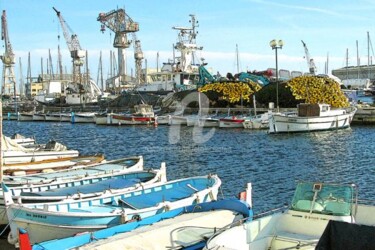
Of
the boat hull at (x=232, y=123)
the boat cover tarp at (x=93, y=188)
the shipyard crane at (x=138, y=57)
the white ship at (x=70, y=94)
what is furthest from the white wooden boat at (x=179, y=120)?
the shipyard crane at (x=138, y=57)

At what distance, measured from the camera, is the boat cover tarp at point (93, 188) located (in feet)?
59.6

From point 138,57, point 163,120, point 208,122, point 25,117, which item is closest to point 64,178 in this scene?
point 208,122

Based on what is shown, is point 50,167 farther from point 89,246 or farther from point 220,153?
point 220,153

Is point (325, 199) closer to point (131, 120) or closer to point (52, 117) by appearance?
point (131, 120)

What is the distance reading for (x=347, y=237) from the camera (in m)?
8.96

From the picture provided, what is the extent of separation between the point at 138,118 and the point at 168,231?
65.4m

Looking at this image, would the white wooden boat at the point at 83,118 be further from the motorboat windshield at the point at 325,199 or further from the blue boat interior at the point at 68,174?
the motorboat windshield at the point at 325,199

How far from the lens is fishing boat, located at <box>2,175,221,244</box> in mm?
15469

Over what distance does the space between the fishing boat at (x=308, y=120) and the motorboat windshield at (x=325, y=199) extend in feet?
147

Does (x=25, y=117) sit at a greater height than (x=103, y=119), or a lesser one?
greater

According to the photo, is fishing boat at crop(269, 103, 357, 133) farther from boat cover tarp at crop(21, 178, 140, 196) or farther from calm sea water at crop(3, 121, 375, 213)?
boat cover tarp at crop(21, 178, 140, 196)

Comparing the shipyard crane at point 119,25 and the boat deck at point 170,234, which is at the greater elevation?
the shipyard crane at point 119,25

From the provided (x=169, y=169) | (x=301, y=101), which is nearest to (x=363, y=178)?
(x=169, y=169)

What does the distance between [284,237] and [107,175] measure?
38.9 feet
